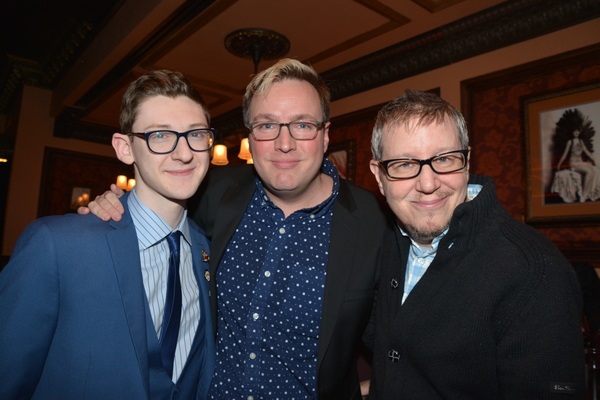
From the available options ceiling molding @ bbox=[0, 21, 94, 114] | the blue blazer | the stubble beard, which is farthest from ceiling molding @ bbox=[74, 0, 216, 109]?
the stubble beard

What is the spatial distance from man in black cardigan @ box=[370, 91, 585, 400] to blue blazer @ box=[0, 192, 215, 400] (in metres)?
0.92

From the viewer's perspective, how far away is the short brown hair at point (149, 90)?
5.31 feet

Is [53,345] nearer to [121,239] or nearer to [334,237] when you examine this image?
[121,239]

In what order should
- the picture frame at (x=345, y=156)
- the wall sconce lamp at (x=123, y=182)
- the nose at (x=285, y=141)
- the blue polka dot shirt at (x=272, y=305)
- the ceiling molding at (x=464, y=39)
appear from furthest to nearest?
the wall sconce lamp at (x=123, y=182), the picture frame at (x=345, y=156), the ceiling molding at (x=464, y=39), the nose at (x=285, y=141), the blue polka dot shirt at (x=272, y=305)

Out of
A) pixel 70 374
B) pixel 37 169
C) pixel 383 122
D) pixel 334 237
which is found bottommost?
pixel 70 374

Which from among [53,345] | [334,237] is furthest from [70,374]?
[334,237]

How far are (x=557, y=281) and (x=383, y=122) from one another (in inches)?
33.0

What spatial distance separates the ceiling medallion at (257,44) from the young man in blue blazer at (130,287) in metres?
3.64

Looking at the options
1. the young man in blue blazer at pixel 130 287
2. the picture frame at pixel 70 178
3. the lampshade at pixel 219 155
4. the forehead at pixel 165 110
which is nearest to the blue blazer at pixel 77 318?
the young man in blue blazer at pixel 130 287

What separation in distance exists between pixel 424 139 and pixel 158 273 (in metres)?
1.16

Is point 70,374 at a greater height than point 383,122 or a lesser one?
lesser

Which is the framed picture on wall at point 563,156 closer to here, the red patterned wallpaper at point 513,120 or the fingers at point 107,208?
the red patterned wallpaper at point 513,120

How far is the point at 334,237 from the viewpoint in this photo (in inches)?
73.3

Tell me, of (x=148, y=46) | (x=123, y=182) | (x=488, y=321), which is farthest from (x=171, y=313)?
(x=123, y=182)
